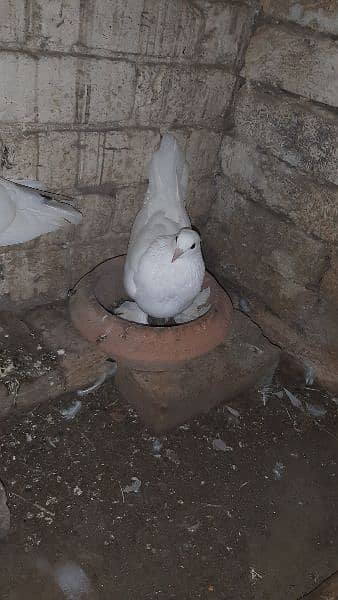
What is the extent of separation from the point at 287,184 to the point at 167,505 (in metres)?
1.83

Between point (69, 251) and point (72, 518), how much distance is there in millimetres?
1438

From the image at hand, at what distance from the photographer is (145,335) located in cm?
241

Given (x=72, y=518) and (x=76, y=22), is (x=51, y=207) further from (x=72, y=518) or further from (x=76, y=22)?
(x=72, y=518)

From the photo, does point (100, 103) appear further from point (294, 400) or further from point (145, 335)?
point (294, 400)

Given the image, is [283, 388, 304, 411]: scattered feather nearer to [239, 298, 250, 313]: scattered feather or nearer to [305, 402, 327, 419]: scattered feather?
[305, 402, 327, 419]: scattered feather

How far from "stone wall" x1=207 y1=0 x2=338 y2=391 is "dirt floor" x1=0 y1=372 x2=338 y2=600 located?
67 centimetres

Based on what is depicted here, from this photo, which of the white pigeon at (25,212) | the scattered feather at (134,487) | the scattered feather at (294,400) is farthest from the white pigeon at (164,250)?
the scattered feather at (294,400)

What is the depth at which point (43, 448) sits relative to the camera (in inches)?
96.7

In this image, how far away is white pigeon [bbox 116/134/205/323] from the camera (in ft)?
7.73

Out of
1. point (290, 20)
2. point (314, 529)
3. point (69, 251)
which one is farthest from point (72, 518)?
point (290, 20)

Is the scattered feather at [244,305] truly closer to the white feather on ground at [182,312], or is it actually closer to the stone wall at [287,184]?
A: the stone wall at [287,184]

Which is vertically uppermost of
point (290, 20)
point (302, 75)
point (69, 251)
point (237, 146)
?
point (290, 20)

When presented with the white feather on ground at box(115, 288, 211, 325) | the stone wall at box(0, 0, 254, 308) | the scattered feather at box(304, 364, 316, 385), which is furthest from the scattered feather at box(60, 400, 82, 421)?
the scattered feather at box(304, 364, 316, 385)

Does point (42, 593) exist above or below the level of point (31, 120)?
below
